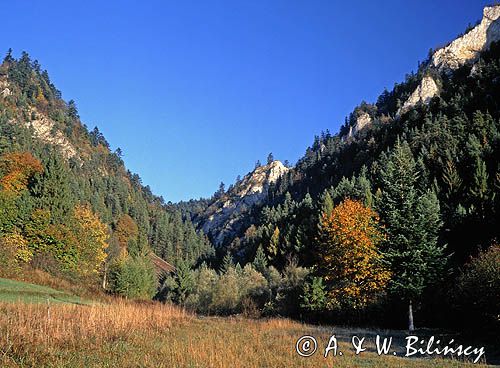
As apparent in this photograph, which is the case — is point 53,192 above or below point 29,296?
above

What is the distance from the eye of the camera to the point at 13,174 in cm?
7069

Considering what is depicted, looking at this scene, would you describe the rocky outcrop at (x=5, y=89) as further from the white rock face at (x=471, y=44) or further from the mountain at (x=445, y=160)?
the white rock face at (x=471, y=44)

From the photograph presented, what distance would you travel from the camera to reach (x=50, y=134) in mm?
171500

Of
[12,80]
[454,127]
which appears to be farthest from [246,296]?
[12,80]

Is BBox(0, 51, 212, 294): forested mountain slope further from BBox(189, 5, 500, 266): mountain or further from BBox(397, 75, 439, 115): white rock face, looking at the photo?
BBox(397, 75, 439, 115): white rock face

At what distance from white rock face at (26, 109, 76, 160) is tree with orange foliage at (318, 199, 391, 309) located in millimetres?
152844

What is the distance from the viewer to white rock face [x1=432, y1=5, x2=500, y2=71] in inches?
7274

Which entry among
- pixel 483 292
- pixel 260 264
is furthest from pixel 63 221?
pixel 483 292

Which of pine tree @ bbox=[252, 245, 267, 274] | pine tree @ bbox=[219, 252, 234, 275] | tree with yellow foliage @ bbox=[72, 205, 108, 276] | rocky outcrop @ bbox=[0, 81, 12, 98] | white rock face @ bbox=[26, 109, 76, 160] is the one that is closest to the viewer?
tree with yellow foliage @ bbox=[72, 205, 108, 276]

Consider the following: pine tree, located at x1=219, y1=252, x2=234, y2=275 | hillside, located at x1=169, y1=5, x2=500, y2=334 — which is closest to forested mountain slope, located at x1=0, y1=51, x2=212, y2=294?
pine tree, located at x1=219, y1=252, x2=234, y2=275

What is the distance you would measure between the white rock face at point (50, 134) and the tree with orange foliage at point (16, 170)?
95248mm

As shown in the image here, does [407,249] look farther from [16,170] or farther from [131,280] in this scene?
[16,170]

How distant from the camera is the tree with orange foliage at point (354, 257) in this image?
33.4 metres

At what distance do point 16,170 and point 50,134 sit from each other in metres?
109
